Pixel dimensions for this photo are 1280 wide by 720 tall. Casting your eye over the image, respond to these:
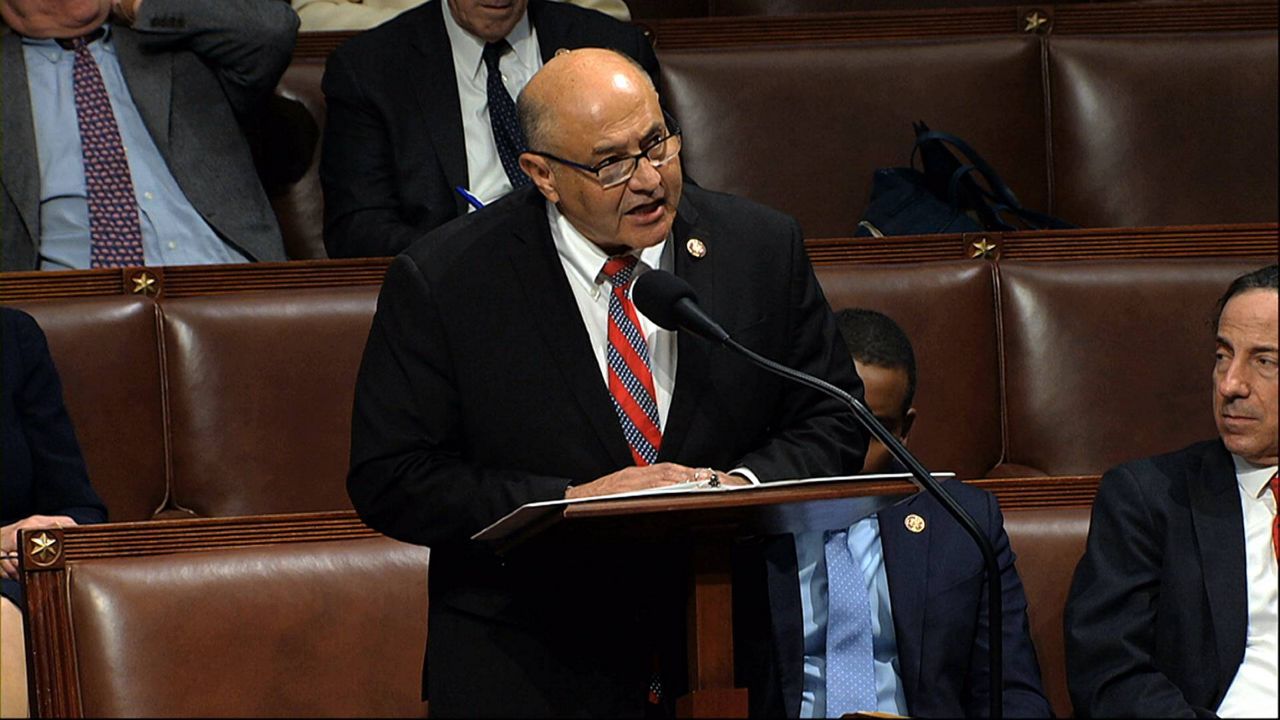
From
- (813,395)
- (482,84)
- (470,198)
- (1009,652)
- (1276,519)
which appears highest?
(482,84)

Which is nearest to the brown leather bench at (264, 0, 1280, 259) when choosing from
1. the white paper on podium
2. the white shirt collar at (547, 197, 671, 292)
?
the white shirt collar at (547, 197, 671, 292)

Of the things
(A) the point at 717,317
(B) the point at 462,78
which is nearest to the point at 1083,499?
(A) the point at 717,317

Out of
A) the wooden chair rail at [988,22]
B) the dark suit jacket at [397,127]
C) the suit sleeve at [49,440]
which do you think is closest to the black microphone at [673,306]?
the suit sleeve at [49,440]

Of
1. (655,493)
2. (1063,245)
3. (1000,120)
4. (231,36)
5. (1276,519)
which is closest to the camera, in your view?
(655,493)

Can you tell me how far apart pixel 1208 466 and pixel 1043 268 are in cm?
45

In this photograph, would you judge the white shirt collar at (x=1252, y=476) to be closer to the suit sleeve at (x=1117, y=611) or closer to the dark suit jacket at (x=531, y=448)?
the suit sleeve at (x=1117, y=611)

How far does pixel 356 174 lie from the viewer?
6.05 ft

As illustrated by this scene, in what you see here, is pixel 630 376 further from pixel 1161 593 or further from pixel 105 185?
pixel 105 185

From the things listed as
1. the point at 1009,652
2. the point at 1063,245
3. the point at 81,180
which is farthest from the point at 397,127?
the point at 1009,652

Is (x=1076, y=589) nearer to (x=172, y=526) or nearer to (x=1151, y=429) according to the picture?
(x=1151, y=429)

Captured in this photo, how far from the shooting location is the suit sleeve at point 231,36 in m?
1.85

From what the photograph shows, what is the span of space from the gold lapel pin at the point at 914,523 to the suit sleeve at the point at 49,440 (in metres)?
0.65

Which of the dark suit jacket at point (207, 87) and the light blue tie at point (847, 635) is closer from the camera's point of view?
the light blue tie at point (847, 635)

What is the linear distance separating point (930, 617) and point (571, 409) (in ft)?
1.10
